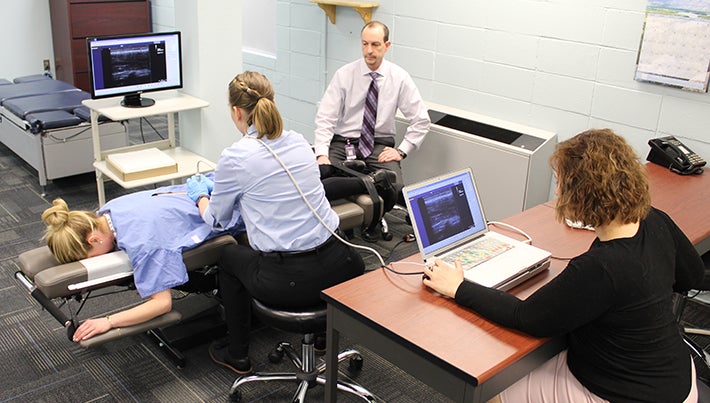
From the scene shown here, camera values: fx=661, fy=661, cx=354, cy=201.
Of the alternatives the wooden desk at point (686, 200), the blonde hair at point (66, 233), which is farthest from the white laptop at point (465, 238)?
the blonde hair at point (66, 233)

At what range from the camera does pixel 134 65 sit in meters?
3.87

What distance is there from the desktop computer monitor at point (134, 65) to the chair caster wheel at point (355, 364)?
81.7 inches

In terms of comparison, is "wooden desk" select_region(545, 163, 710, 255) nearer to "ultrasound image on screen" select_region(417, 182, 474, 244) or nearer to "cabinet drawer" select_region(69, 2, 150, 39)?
"ultrasound image on screen" select_region(417, 182, 474, 244)

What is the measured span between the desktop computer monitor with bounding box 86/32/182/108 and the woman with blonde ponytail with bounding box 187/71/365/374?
1740 millimetres

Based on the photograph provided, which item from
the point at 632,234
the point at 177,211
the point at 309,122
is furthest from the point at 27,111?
the point at 632,234

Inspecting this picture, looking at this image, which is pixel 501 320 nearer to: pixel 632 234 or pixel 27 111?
pixel 632 234

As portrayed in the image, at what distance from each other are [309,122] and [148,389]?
3.18 meters

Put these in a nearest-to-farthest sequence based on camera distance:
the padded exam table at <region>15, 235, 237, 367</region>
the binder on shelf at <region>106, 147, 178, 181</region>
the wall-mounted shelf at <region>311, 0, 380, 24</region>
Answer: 1. the padded exam table at <region>15, 235, 237, 367</region>
2. the binder on shelf at <region>106, 147, 178, 181</region>
3. the wall-mounted shelf at <region>311, 0, 380, 24</region>

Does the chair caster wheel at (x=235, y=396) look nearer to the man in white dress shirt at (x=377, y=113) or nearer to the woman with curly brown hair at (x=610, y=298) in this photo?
the woman with curly brown hair at (x=610, y=298)

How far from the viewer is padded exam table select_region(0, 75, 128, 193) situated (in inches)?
168

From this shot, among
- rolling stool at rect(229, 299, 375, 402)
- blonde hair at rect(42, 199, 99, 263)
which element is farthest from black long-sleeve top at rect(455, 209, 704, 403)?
blonde hair at rect(42, 199, 99, 263)

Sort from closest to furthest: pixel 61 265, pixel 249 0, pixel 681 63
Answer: pixel 61 265 → pixel 681 63 → pixel 249 0

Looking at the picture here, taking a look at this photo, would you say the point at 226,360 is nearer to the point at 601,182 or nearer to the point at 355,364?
the point at 355,364

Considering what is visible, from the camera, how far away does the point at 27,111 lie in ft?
14.3
